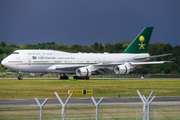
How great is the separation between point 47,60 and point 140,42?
22676 millimetres

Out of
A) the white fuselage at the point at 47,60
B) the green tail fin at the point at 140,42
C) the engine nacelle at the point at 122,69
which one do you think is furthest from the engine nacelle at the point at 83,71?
the green tail fin at the point at 140,42

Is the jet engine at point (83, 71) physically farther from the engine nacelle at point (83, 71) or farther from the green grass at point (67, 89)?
the green grass at point (67, 89)

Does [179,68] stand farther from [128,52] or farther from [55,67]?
[55,67]

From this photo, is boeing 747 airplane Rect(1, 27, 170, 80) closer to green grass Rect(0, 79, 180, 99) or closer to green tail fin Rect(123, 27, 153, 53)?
green tail fin Rect(123, 27, 153, 53)

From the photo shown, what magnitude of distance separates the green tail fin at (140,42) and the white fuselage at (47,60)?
5.99 metres

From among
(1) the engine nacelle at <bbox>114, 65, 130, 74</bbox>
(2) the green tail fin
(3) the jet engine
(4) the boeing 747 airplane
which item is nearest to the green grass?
(4) the boeing 747 airplane

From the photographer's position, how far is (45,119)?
16.5m

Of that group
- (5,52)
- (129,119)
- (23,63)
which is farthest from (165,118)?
(5,52)

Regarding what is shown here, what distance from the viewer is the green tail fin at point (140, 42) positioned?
71025mm

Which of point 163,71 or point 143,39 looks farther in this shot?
point 163,71

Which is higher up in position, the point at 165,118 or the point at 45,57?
the point at 45,57

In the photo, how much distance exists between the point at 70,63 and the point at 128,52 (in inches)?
576

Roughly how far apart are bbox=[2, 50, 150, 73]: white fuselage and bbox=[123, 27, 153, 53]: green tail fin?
5.99 metres

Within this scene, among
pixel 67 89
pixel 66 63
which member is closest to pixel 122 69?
pixel 66 63
